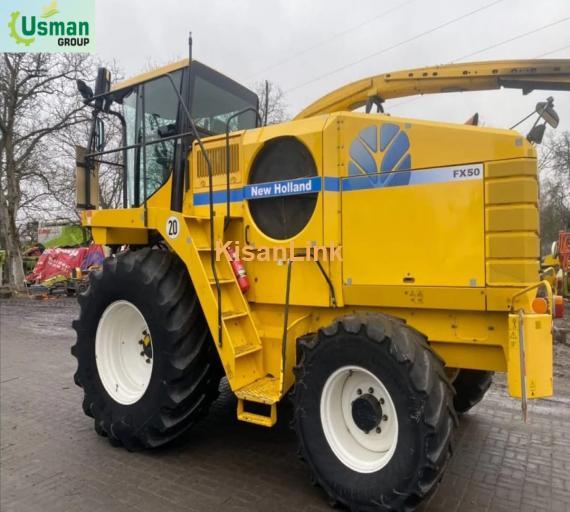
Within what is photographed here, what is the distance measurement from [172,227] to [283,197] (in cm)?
99

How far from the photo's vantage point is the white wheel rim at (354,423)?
3.28 metres

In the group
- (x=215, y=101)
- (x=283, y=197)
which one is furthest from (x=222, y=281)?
(x=215, y=101)

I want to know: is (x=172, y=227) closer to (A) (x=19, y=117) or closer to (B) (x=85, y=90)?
(B) (x=85, y=90)

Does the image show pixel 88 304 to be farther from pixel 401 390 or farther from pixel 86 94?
pixel 401 390

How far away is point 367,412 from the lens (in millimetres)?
3287

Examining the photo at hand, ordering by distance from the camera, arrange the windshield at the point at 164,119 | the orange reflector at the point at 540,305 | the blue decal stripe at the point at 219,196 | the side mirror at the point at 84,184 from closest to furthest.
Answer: the orange reflector at the point at 540,305 < the blue decal stripe at the point at 219,196 < the windshield at the point at 164,119 < the side mirror at the point at 84,184

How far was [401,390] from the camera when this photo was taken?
120 inches

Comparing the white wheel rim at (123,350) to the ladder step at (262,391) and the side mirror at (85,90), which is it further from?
the side mirror at (85,90)

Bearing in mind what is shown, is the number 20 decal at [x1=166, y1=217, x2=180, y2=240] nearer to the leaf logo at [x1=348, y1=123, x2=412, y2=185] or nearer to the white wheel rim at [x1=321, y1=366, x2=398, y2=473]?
the leaf logo at [x1=348, y1=123, x2=412, y2=185]

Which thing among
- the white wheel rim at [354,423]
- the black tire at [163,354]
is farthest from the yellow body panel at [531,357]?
the black tire at [163,354]

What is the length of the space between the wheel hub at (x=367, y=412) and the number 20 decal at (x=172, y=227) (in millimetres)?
2012

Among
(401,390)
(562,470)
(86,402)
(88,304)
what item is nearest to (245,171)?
(88,304)

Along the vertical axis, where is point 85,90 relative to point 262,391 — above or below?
above

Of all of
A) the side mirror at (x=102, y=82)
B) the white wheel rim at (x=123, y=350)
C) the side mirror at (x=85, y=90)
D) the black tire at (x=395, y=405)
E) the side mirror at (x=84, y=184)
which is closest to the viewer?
the black tire at (x=395, y=405)
